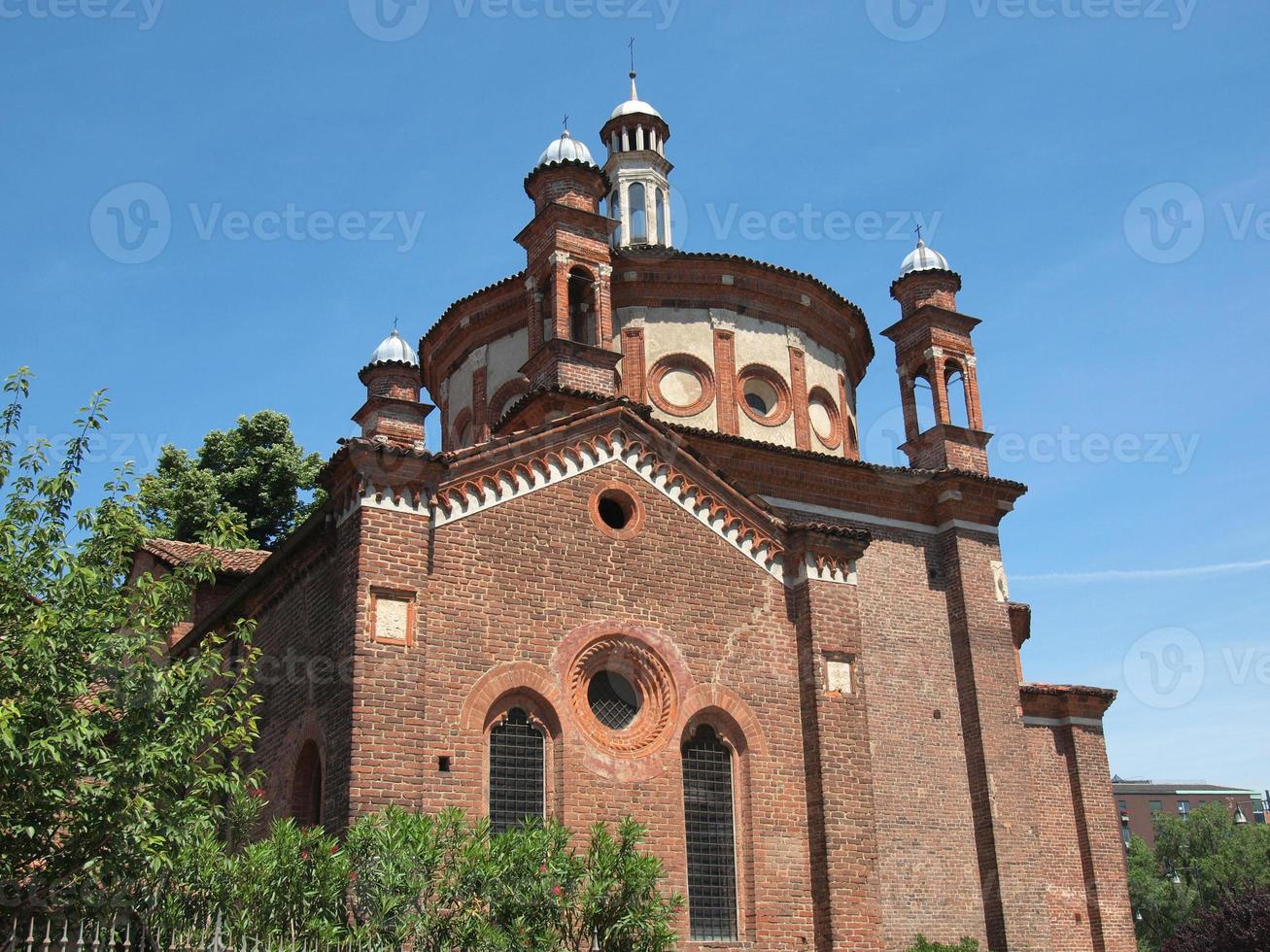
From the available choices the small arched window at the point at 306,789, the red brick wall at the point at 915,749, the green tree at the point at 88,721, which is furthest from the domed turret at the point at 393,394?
the green tree at the point at 88,721

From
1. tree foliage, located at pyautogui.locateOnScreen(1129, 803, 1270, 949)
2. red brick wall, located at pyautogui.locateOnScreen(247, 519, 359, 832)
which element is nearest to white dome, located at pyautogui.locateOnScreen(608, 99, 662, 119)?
red brick wall, located at pyautogui.locateOnScreen(247, 519, 359, 832)

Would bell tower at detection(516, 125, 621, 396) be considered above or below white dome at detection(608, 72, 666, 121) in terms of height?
below

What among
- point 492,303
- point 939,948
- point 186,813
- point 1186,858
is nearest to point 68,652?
point 186,813

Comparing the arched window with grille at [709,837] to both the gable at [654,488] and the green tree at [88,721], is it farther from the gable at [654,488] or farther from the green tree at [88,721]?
the green tree at [88,721]

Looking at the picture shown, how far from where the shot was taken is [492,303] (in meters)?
24.9

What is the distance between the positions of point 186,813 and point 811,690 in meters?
7.92

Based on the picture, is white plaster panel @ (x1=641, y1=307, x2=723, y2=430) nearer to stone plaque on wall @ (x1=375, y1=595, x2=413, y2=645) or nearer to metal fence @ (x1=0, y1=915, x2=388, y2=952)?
stone plaque on wall @ (x1=375, y1=595, x2=413, y2=645)

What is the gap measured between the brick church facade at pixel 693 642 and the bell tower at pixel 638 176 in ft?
13.5

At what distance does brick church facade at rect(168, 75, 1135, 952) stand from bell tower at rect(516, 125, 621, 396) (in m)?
0.07

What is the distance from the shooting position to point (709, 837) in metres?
14.6

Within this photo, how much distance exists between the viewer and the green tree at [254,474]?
32.8 metres

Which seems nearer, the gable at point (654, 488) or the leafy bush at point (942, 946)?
the gable at point (654, 488)

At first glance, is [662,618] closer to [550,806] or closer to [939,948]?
[550,806]

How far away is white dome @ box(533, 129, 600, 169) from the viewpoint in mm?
21797
